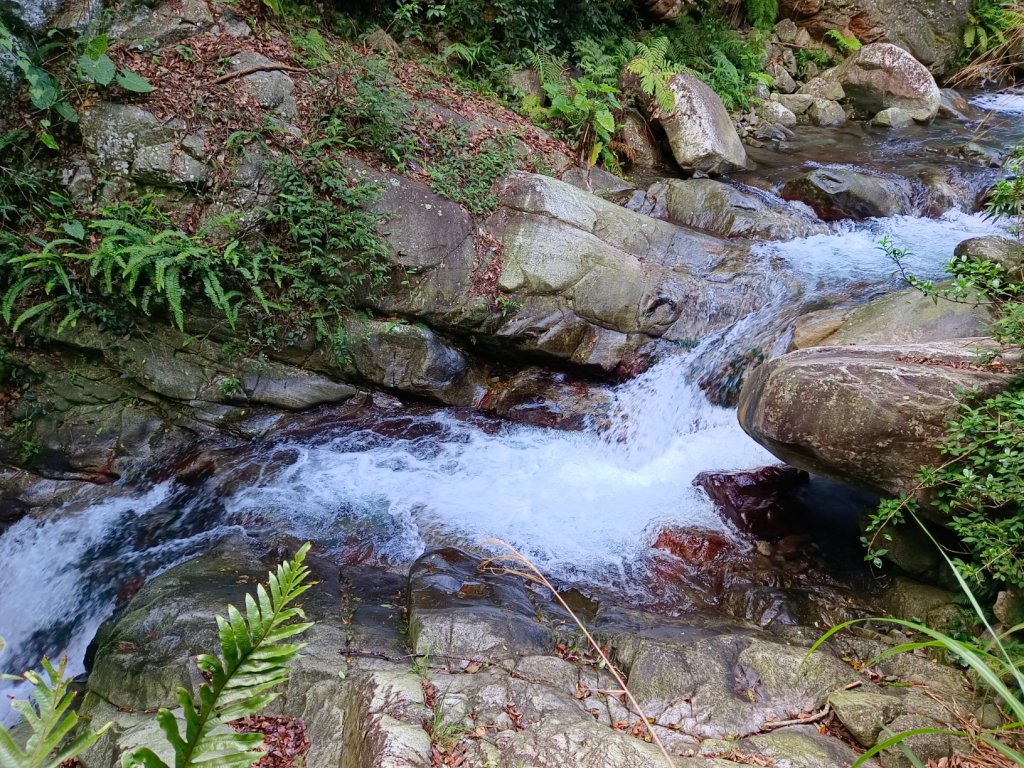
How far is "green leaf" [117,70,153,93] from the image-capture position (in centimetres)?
543

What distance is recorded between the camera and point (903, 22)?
14.3 meters

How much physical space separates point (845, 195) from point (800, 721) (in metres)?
7.56

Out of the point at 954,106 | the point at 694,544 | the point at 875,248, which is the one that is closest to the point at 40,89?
the point at 694,544

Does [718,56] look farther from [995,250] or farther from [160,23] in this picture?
[160,23]

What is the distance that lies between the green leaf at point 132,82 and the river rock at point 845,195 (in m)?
8.00

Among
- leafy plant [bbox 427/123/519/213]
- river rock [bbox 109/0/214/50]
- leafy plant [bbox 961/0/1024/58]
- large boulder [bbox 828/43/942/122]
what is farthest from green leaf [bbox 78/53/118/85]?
leafy plant [bbox 961/0/1024/58]

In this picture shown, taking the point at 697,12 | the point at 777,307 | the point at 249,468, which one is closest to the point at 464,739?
the point at 249,468

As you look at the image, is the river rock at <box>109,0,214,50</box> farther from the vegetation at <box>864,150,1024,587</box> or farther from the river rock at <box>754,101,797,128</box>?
the river rock at <box>754,101,797,128</box>

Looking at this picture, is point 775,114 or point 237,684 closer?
point 237,684

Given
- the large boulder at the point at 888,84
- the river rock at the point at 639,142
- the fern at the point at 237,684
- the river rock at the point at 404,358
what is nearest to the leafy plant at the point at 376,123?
the river rock at the point at 404,358

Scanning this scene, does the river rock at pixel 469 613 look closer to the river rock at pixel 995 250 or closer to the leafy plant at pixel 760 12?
the river rock at pixel 995 250

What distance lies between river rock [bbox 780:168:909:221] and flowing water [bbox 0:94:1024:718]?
1.64 meters

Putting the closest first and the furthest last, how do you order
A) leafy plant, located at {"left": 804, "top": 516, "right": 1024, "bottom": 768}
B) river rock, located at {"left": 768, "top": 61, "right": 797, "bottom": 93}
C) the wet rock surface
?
leafy plant, located at {"left": 804, "top": 516, "right": 1024, "bottom": 768}
the wet rock surface
river rock, located at {"left": 768, "top": 61, "right": 797, "bottom": 93}

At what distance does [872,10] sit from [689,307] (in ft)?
41.3
